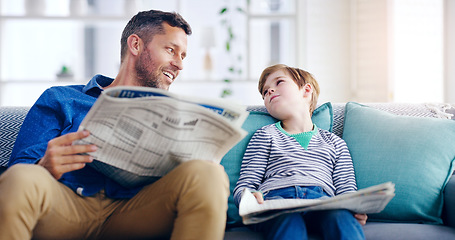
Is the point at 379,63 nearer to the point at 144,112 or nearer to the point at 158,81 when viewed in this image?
the point at 158,81

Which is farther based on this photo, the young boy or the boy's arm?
the boy's arm

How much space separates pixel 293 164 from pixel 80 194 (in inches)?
27.5

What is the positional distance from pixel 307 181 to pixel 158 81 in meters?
0.69

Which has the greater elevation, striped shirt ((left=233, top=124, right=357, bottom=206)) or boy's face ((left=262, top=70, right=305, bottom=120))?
boy's face ((left=262, top=70, right=305, bottom=120))

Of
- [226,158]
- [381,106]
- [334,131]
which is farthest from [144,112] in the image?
[381,106]

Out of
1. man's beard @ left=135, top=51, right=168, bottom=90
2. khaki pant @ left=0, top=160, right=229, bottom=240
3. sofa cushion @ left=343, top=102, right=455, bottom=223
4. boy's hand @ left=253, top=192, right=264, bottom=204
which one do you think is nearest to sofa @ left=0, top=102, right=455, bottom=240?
sofa cushion @ left=343, top=102, right=455, bottom=223

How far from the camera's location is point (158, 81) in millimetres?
1703

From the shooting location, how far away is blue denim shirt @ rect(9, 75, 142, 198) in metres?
1.28

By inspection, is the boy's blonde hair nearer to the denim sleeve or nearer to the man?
the man

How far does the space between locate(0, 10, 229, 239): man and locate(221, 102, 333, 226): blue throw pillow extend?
0.37m

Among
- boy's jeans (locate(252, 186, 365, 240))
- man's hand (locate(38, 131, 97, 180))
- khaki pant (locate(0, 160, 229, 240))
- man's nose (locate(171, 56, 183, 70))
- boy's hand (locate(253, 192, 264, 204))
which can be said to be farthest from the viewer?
man's nose (locate(171, 56, 183, 70))

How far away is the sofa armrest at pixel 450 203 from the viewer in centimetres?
138

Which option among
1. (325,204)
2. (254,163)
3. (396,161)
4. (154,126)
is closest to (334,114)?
(396,161)

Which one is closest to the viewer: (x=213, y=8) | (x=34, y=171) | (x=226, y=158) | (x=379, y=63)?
(x=34, y=171)
